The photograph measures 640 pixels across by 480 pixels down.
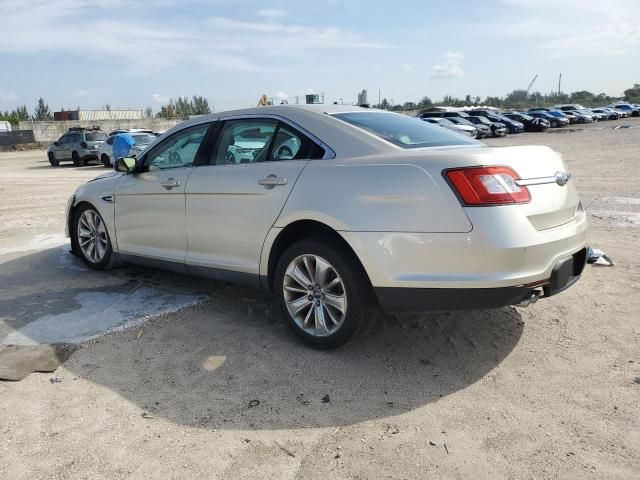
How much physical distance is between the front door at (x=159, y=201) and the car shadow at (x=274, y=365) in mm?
685

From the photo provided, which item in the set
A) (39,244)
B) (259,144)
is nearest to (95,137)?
(39,244)

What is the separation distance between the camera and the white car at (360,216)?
10.5ft

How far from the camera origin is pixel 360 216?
345cm

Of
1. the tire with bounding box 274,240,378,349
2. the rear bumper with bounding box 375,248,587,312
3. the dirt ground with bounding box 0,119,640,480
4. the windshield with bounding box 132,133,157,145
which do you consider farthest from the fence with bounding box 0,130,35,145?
the rear bumper with bounding box 375,248,587,312

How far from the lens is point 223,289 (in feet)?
17.3

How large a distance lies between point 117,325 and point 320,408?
2.08 metres

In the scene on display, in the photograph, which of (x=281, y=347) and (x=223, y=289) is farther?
(x=223, y=289)

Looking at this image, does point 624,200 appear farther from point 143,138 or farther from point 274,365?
point 143,138

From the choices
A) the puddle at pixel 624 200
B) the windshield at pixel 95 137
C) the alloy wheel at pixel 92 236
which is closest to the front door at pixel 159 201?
the alloy wheel at pixel 92 236

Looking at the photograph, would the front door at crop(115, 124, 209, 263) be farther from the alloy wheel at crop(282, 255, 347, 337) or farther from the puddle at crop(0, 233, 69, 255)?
the puddle at crop(0, 233, 69, 255)

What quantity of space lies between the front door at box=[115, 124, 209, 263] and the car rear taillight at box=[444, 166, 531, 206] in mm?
2419

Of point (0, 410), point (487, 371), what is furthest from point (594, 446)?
point (0, 410)

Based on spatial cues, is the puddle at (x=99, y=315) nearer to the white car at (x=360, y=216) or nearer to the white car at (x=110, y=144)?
the white car at (x=360, y=216)

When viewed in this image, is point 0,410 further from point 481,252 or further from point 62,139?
point 62,139
